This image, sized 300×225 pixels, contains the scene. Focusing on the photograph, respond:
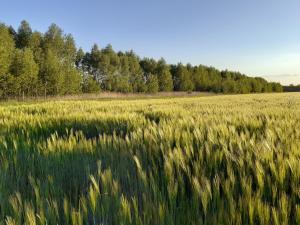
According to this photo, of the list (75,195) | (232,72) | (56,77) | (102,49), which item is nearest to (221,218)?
(75,195)

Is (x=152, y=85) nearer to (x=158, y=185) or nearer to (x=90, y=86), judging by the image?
(x=90, y=86)

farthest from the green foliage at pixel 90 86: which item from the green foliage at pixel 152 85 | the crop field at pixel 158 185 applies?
the crop field at pixel 158 185

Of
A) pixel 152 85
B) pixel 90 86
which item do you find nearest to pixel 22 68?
pixel 90 86

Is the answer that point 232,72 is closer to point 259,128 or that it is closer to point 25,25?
point 25,25

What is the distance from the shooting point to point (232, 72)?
385 ft

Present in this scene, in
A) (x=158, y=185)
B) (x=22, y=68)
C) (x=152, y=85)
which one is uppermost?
(x=22, y=68)

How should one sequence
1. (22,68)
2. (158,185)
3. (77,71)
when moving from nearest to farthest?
(158,185), (22,68), (77,71)

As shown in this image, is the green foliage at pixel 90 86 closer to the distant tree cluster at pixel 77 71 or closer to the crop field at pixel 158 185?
the distant tree cluster at pixel 77 71

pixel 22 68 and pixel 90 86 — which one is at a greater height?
pixel 22 68

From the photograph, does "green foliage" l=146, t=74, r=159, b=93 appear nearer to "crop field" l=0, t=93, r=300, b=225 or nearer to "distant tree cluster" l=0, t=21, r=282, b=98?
"distant tree cluster" l=0, t=21, r=282, b=98

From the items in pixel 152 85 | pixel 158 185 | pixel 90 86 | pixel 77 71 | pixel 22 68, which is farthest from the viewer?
pixel 152 85

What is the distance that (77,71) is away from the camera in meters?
59.6

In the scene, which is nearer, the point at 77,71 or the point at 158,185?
the point at 158,185

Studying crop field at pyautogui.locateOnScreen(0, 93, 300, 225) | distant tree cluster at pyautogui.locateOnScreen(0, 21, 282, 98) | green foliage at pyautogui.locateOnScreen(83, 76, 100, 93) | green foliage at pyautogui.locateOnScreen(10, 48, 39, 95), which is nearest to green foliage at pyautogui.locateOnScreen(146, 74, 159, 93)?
distant tree cluster at pyautogui.locateOnScreen(0, 21, 282, 98)
